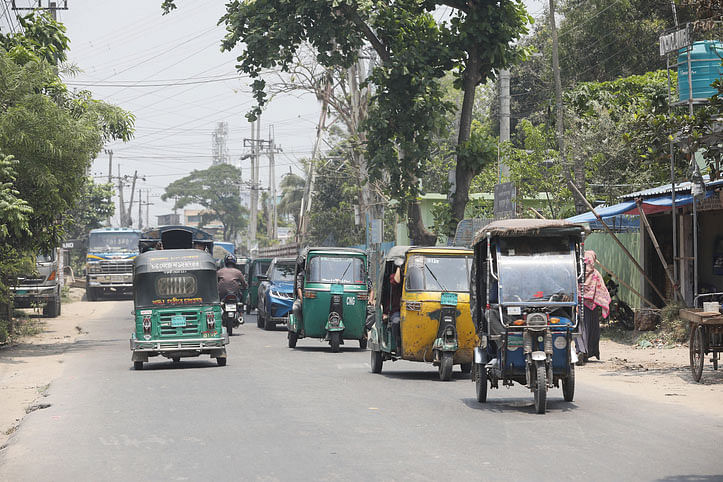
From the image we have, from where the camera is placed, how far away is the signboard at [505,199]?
22248 mm

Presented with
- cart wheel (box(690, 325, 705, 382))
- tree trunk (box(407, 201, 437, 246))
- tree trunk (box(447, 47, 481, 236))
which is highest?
tree trunk (box(447, 47, 481, 236))

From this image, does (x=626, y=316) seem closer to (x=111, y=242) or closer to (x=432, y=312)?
(x=432, y=312)

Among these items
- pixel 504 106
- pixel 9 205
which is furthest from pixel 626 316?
pixel 9 205

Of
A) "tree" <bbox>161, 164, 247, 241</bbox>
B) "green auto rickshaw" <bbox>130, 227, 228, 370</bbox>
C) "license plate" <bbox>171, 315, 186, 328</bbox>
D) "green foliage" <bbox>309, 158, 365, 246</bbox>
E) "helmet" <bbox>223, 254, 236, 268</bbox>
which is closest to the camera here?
"green auto rickshaw" <bbox>130, 227, 228, 370</bbox>

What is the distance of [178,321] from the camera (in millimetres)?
17141

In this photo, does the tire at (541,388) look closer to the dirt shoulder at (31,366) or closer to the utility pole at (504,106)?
the dirt shoulder at (31,366)

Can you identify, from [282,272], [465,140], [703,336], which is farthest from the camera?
[282,272]

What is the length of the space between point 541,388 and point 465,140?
607 inches

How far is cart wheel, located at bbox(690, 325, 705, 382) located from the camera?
14039 millimetres

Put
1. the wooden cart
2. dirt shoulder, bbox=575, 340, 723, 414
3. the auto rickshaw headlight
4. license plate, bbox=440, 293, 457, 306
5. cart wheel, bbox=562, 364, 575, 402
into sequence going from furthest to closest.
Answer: the auto rickshaw headlight < license plate, bbox=440, 293, 457, 306 < the wooden cart < dirt shoulder, bbox=575, 340, 723, 414 < cart wheel, bbox=562, 364, 575, 402

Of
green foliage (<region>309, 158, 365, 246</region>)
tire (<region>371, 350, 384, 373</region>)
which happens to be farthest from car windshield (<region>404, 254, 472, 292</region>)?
green foliage (<region>309, 158, 365, 246</region>)

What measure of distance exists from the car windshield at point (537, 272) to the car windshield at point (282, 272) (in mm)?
17028

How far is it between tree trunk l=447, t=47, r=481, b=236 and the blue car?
525 cm

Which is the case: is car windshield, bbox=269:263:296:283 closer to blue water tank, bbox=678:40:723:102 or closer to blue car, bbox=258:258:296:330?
blue car, bbox=258:258:296:330
